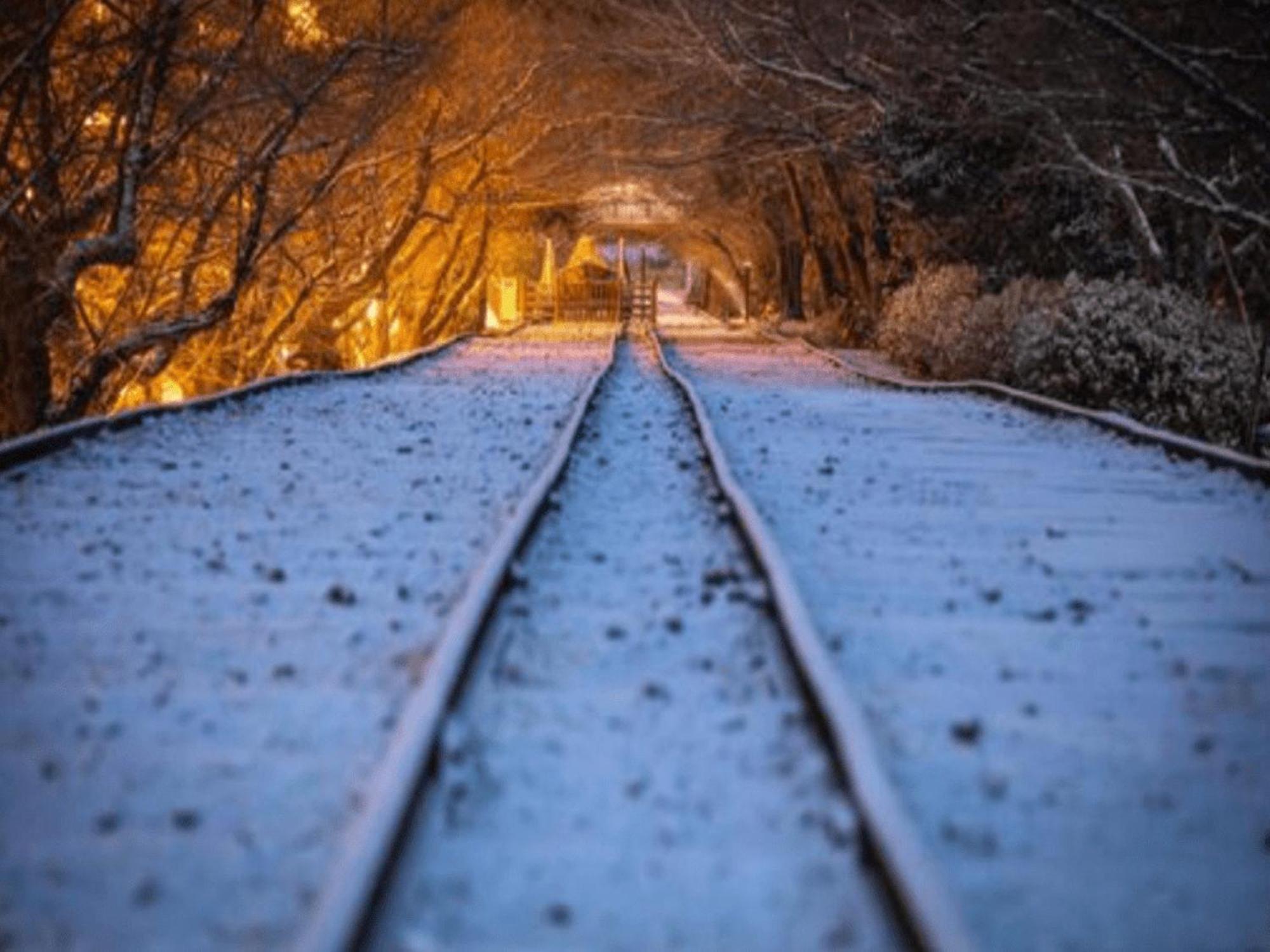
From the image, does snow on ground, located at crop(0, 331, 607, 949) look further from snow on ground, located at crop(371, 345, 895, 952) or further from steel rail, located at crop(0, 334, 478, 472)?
snow on ground, located at crop(371, 345, 895, 952)

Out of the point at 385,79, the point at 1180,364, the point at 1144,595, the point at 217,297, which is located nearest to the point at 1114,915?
the point at 1144,595

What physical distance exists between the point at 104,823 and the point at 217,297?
530 inches

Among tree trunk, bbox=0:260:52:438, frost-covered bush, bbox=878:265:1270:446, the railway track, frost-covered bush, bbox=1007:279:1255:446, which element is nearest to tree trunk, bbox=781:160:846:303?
frost-covered bush, bbox=878:265:1270:446

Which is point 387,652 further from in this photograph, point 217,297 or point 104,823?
point 217,297

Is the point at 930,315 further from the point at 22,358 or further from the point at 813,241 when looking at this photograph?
the point at 813,241

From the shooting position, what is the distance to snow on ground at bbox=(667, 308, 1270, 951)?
2.64 meters

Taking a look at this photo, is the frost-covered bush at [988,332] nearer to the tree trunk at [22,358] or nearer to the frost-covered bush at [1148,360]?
the frost-covered bush at [1148,360]

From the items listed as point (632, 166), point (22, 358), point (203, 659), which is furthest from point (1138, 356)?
point (632, 166)

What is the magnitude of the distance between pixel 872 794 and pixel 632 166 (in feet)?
102

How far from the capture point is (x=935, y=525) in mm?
6227

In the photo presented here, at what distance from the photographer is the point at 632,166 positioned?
32188 millimetres

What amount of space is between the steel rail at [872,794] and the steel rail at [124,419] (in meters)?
5.09

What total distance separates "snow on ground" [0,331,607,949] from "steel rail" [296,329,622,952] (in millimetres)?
175

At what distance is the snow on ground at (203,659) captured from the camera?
2562mm
